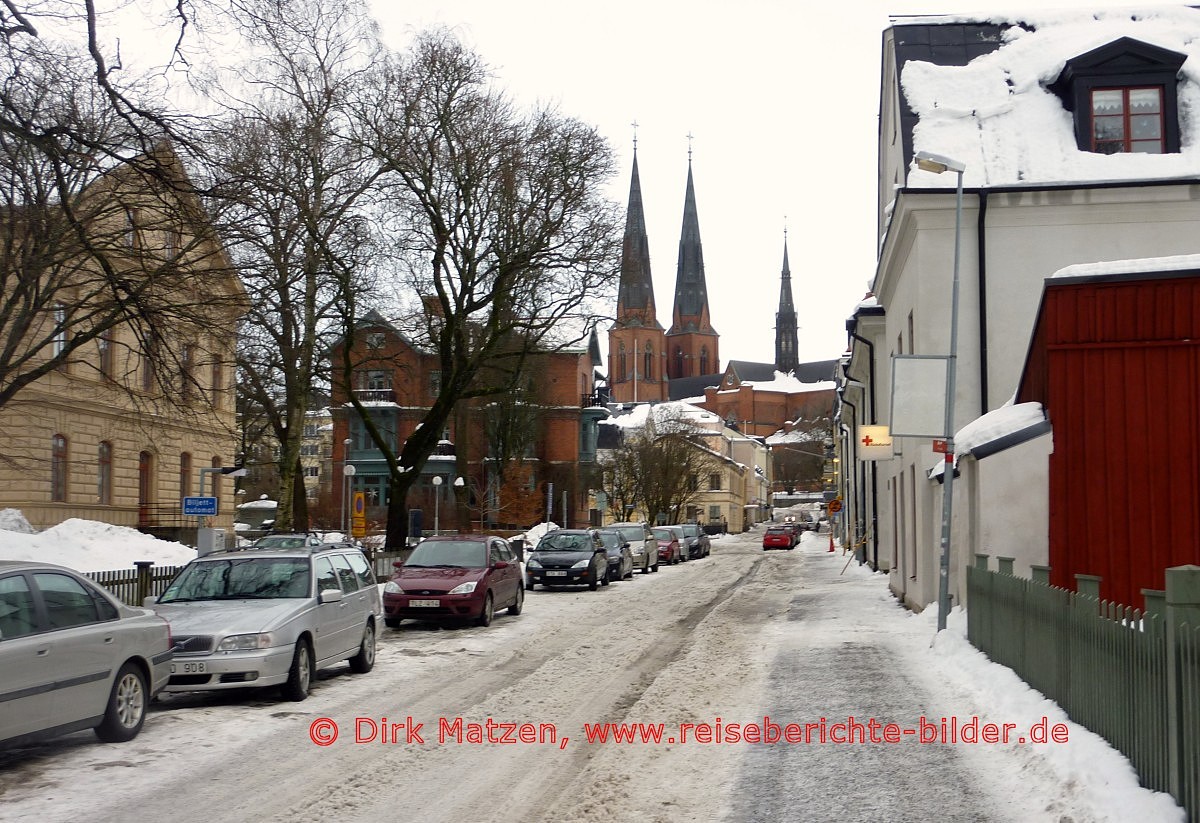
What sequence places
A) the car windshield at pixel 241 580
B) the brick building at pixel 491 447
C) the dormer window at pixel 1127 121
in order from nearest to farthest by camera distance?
1. the car windshield at pixel 241 580
2. the dormer window at pixel 1127 121
3. the brick building at pixel 491 447

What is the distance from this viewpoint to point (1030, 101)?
22.7m

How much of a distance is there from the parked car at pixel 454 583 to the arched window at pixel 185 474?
2286cm

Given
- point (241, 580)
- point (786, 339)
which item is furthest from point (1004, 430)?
point (786, 339)

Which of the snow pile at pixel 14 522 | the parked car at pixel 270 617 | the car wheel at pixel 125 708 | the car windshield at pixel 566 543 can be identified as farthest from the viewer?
the car windshield at pixel 566 543

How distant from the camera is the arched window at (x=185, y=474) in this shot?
4100cm

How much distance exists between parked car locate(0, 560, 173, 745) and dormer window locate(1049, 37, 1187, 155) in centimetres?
1899

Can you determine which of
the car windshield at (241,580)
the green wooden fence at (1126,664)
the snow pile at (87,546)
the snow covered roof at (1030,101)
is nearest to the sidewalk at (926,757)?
the green wooden fence at (1126,664)

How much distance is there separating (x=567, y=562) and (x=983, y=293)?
1278 cm

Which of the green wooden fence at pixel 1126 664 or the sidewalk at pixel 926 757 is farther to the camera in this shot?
the sidewalk at pixel 926 757

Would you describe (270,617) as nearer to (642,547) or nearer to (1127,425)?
(1127,425)

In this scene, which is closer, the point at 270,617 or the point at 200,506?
the point at 270,617

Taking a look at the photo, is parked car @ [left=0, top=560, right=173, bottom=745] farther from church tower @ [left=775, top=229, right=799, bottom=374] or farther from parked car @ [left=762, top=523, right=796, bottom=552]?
church tower @ [left=775, top=229, right=799, bottom=374]

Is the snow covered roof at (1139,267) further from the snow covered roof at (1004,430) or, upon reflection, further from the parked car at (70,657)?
the parked car at (70,657)

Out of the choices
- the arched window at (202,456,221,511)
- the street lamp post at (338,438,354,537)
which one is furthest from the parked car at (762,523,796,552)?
the arched window at (202,456,221,511)
